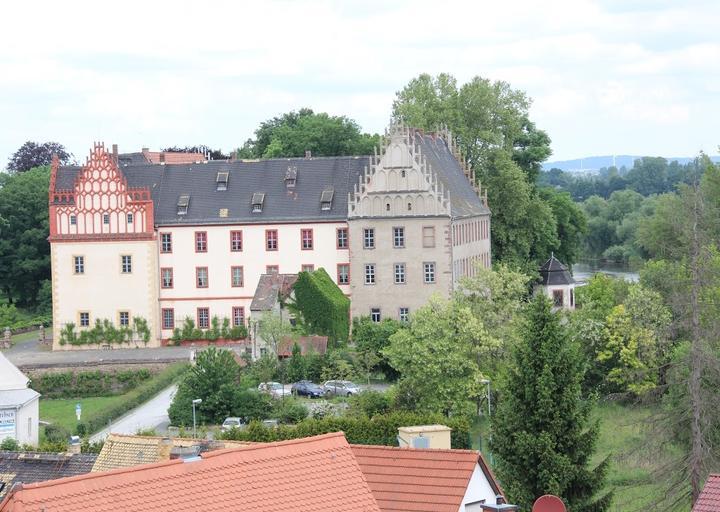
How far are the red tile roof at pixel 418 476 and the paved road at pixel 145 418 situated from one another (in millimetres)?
27249

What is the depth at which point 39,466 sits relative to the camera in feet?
104

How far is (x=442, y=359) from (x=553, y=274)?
3621 centimetres

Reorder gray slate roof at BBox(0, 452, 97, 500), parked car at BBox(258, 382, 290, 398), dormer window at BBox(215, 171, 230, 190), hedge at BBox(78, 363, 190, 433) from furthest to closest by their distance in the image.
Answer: dormer window at BBox(215, 171, 230, 190) < parked car at BBox(258, 382, 290, 398) < hedge at BBox(78, 363, 190, 433) < gray slate roof at BBox(0, 452, 97, 500)

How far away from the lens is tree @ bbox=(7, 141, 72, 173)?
130000 mm

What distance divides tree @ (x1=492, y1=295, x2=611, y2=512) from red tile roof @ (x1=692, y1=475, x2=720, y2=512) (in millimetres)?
10114

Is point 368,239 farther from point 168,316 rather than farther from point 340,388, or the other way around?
point 340,388

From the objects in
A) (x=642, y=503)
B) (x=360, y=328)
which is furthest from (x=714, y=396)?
(x=360, y=328)

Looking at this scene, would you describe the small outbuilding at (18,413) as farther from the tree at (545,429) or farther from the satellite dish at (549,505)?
the satellite dish at (549,505)

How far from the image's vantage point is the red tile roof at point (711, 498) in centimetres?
2423

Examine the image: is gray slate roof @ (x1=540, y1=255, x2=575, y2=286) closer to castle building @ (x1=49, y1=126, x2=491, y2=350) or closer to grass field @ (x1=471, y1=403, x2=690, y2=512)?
castle building @ (x1=49, y1=126, x2=491, y2=350)

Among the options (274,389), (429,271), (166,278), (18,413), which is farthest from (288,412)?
(166,278)

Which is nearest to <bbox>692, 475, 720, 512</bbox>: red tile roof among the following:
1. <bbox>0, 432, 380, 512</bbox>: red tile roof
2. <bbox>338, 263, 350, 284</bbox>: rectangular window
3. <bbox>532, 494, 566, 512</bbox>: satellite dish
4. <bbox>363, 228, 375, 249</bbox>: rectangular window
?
<bbox>532, 494, 566, 512</bbox>: satellite dish

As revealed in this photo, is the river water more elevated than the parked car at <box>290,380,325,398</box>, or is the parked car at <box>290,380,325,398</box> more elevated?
the river water

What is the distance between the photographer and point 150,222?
7431 cm
